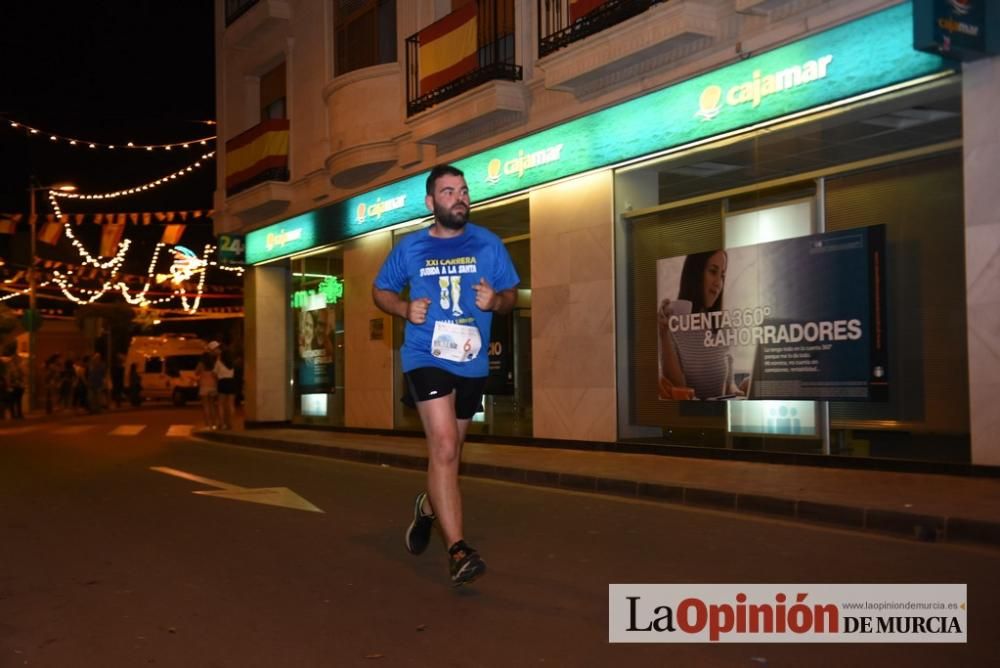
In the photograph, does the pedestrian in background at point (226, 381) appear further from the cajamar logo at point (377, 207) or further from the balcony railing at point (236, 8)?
the balcony railing at point (236, 8)

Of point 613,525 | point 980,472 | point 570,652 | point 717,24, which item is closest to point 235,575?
point 570,652

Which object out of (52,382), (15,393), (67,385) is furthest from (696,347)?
(67,385)

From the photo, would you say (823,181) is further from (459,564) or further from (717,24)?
(459,564)

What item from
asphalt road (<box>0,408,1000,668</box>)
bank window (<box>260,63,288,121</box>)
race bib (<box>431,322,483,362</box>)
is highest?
bank window (<box>260,63,288,121</box>)

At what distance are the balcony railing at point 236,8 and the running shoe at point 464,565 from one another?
19567 millimetres

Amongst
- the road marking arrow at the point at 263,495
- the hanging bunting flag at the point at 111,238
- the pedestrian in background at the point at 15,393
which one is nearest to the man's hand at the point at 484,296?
the road marking arrow at the point at 263,495

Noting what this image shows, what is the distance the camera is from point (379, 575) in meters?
5.97

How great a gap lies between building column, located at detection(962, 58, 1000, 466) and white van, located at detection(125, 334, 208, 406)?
124 ft

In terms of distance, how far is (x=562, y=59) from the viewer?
44.6 feet

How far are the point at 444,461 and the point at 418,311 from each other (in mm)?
760

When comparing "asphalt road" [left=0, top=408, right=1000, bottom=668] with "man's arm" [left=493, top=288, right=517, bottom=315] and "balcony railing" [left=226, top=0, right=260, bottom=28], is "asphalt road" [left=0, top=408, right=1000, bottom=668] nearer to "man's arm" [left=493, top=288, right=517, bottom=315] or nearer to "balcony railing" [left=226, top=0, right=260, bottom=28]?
"man's arm" [left=493, top=288, right=517, bottom=315]

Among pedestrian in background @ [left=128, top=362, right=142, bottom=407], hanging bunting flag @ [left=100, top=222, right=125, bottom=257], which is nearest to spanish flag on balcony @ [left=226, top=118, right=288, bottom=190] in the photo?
hanging bunting flag @ [left=100, top=222, right=125, bottom=257]

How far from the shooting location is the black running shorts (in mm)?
5523

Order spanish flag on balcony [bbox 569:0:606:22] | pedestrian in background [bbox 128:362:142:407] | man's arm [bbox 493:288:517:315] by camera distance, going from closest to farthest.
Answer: man's arm [bbox 493:288:517:315]
spanish flag on balcony [bbox 569:0:606:22]
pedestrian in background [bbox 128:362:142:407]
